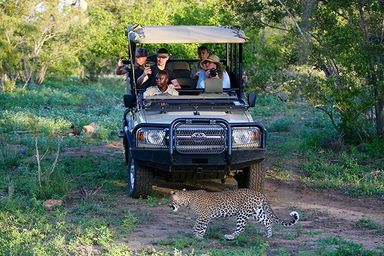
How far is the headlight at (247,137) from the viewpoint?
30.7ft

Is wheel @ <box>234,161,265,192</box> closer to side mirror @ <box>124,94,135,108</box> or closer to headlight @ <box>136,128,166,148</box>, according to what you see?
headlight @ <box>136,128,166,148</box>

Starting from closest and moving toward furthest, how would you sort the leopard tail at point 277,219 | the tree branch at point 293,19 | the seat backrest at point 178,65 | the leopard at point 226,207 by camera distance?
the leopard at point 226,207 → the leopard tail at point 277,219 → the seat backrest at point 178,65 → the tree branch at point 293,19

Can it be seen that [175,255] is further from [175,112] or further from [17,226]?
[175,112]

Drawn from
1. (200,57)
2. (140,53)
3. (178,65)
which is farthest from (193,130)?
(178,65)

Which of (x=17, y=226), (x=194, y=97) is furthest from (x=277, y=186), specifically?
(x=17, y=226)

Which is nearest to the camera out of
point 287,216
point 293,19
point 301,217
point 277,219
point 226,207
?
point 226,207

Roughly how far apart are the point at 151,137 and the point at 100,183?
1.80 metres

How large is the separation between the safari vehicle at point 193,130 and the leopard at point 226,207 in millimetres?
1405

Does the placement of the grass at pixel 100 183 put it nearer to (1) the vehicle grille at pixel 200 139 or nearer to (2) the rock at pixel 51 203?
(2) the rock at pixel 51 203

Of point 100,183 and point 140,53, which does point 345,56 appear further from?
point 100,183

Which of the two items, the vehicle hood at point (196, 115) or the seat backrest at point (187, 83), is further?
the seat backrest at point (187, 83)

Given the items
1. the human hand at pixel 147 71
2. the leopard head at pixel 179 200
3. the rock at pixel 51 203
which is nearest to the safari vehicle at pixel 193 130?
the human hand at pixel 147 71

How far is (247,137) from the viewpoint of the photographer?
936 cm

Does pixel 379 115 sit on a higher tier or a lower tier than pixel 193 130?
lower
